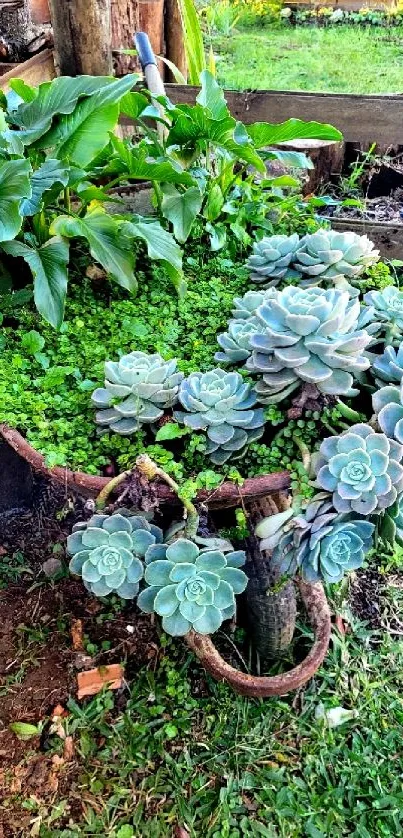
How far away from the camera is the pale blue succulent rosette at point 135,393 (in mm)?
1237

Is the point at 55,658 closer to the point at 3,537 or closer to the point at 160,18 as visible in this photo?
the point at 3,537

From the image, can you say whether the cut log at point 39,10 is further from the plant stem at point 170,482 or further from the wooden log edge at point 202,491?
the plant stem at point 170,482

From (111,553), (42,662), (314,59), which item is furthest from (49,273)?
(314,59)

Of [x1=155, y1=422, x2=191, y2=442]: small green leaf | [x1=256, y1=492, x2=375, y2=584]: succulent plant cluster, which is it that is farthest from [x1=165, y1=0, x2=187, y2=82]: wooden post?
[x1=256, y1=492, x2=375, y2=584]: succulent plant cluster

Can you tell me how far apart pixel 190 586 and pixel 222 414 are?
12.7 inches

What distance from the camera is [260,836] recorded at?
135 centimetres

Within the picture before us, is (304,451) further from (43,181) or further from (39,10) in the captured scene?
(39,10)

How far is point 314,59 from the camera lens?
4543 mm

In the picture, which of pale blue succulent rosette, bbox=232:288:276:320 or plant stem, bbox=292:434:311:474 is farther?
pale blue succulent rosette, bbox=232:288:276:320

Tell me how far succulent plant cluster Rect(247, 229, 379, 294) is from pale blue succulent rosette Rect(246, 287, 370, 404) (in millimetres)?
314

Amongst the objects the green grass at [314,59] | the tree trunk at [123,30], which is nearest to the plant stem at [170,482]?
the tree trunk at [123,30]

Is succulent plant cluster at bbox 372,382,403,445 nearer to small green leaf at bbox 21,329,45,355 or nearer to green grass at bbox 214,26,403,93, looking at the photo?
small green leaf at bbox 21,329,45,355

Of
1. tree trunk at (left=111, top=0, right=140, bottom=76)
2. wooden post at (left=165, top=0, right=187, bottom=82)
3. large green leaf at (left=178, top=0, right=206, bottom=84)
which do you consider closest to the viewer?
large green leaf at (left=178, top=0, right=206, bottom=84)

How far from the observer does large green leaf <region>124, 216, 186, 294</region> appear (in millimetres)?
1542
